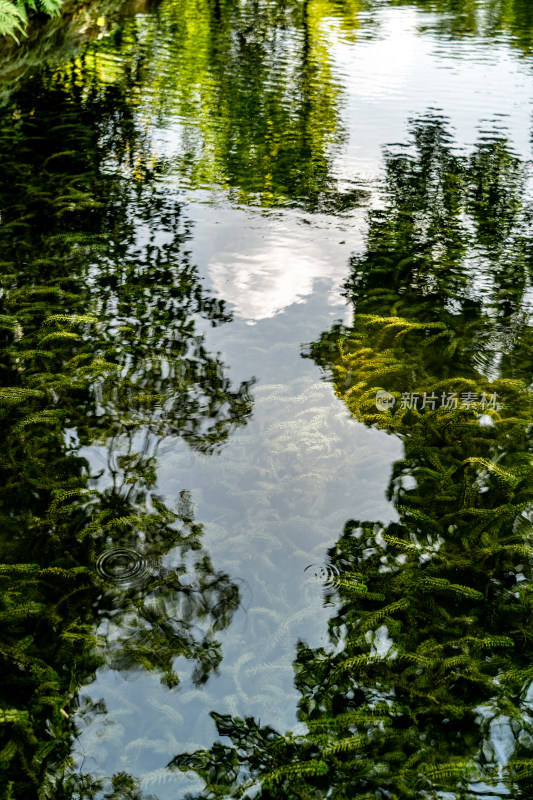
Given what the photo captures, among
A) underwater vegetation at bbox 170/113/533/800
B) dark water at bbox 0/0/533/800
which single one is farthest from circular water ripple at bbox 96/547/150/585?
underwater vegetation at bbox 170/113/533/800

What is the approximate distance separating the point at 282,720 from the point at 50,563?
1250 millimetres

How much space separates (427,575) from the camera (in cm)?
302

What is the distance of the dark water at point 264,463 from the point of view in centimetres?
242

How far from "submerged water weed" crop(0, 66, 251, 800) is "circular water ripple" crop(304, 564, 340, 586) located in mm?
353

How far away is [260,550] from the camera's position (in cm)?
313

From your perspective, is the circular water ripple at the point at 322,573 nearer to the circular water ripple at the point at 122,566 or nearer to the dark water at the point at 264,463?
the dark water at the point at 264,463

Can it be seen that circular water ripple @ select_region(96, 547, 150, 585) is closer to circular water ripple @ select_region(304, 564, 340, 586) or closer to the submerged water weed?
the submerged water weed

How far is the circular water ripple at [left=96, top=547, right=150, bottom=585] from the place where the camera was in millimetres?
2918

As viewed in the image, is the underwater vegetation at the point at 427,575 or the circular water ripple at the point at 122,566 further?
the circular water ripple at the point at 122,566

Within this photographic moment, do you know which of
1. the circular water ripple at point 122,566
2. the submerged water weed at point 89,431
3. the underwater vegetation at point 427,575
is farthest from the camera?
the circular water ripple at point 122,566

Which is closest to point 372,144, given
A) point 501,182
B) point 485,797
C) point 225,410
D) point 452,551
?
point 501,182

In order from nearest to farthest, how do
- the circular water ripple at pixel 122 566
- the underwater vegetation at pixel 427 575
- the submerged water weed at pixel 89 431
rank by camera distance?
the underwater vegetation at pixel 427 575
the submerged water weed at pixel 89 431
the circular water ripple at pixel 122 566

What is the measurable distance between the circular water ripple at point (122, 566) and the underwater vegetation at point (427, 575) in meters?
0.75

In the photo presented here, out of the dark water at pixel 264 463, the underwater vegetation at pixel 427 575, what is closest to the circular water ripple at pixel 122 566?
the dark water at pixel 264 463
